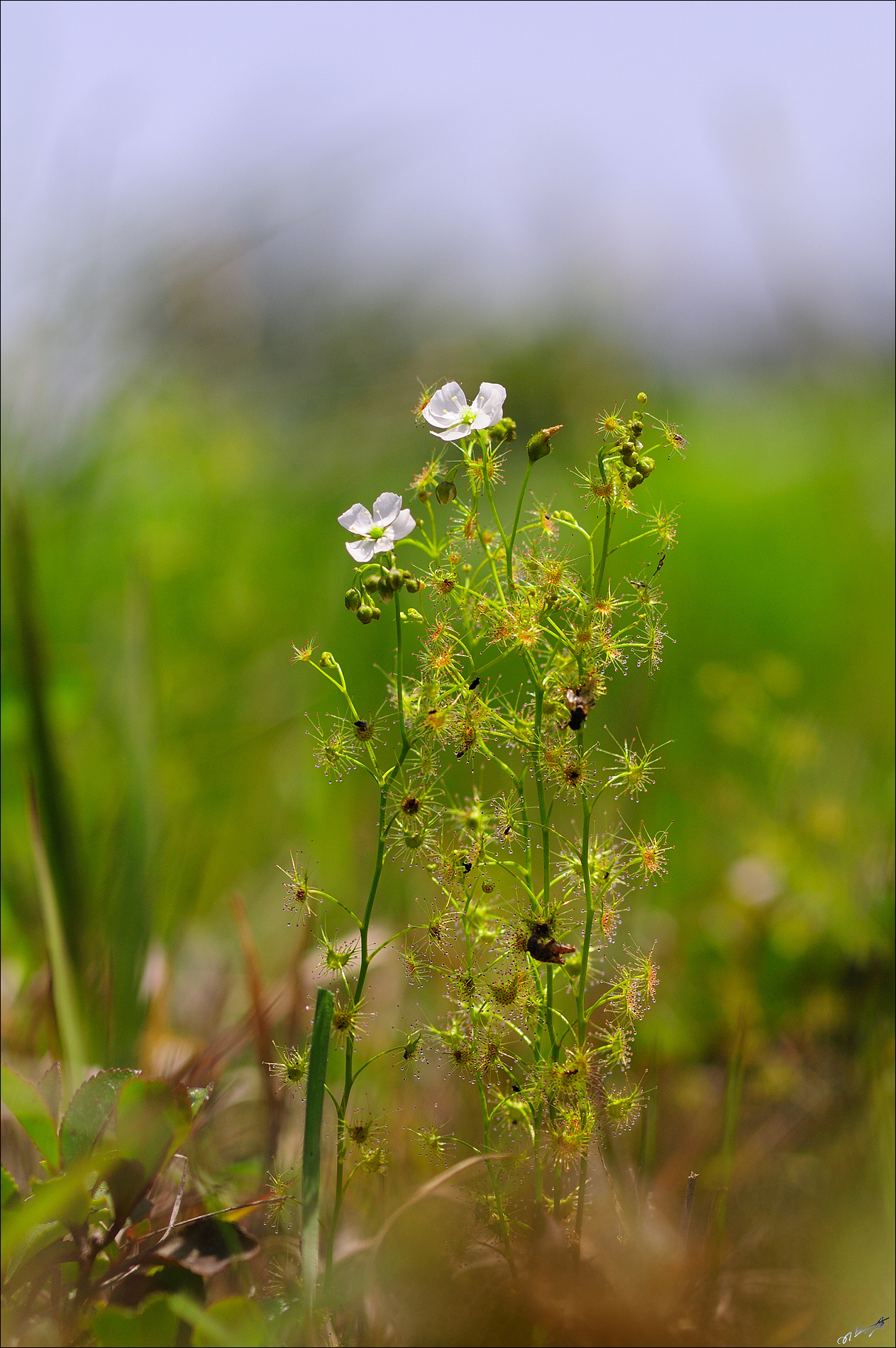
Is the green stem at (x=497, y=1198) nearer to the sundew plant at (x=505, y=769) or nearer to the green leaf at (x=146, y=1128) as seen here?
the sundew plant at (x=505, y=769)

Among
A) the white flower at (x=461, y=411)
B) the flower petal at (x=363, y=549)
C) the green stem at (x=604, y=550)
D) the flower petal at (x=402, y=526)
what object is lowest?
the green stem at (x=604, y=550)

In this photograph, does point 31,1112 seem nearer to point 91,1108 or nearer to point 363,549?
point 91,1108

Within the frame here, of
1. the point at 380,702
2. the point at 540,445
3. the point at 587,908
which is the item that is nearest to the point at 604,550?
the point at 540,445

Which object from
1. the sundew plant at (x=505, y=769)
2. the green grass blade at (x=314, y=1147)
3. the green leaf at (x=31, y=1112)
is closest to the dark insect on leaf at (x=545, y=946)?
the sundew plant at (x=505, y=769)

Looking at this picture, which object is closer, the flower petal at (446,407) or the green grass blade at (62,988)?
the flower petal at (446,407)

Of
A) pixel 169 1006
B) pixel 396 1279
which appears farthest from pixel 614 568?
pixel 396 1279

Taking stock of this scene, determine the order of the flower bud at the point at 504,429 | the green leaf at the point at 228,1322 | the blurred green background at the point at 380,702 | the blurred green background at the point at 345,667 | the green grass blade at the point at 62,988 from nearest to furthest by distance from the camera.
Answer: the green leaf at the point at 228,1322 → the flower bud at the point at 504,429 → the green grass blade at the point at 62,988 → the blurred green background at the point at 380,702 → the blurred green background at the point at 345,667
